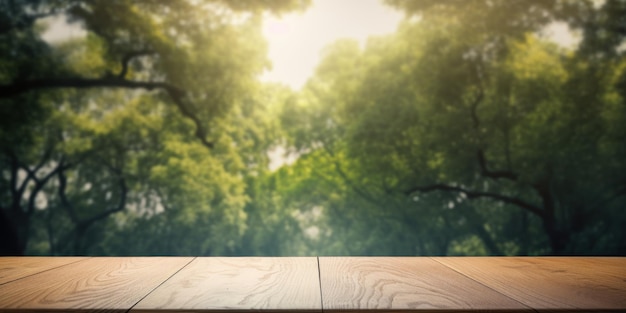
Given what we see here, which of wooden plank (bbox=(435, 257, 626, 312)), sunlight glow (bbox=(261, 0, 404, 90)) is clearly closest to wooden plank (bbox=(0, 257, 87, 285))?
wooden plank (bbox=(435, 257, 626, 312))

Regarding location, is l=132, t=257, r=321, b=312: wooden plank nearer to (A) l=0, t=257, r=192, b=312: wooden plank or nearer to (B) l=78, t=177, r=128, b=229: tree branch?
(A) l=0, t=257, r=192, b=312: wooden plank

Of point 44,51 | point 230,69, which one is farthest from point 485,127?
point 44,51

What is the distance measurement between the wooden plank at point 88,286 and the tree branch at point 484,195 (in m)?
10.0

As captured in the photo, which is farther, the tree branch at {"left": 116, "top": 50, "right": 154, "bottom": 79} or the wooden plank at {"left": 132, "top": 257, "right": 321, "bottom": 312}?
the tree branch at {"left": 116, "top": 50, "right": 154, "bottom": 79}

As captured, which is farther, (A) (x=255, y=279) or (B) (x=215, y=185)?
(B) (x=215, y=185)

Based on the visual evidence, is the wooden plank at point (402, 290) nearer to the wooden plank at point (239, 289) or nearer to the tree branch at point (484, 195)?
the wooden plank at point (239, 289)

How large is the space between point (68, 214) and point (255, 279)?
1138cm

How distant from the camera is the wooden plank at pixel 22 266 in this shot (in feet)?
5.10

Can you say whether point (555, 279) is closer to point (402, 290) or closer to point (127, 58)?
point (402, 290)

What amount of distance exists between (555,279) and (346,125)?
10.7m

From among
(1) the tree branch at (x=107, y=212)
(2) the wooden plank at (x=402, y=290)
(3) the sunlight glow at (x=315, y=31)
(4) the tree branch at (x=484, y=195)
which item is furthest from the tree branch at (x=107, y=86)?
(2) the wooden plank at (x=402, y=290)

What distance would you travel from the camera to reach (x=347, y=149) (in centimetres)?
1187

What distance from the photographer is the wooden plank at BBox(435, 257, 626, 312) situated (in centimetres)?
117

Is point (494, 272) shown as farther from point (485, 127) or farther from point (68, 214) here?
point (68, 214)
